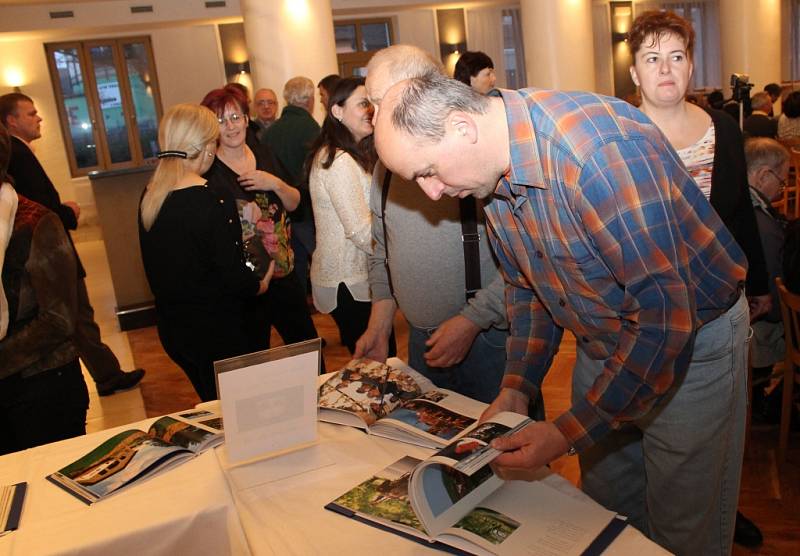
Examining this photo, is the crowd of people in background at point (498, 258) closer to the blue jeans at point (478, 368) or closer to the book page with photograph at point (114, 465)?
the blue jeans at point (478, 368)

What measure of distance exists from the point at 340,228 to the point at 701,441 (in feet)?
6.22

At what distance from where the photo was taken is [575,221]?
120cm

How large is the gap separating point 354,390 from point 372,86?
2.56 feet

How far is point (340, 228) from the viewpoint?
3.08 metres

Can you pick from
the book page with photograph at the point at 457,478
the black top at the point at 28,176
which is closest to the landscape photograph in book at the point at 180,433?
the book page with photograph at the point at 457,478

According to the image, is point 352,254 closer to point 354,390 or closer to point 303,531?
point 354,390

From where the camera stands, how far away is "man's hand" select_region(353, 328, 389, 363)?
2.14m

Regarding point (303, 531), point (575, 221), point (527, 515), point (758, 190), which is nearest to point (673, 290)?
point (575, 221)

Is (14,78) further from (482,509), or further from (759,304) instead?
(482,509)

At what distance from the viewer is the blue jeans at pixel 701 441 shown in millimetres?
1465

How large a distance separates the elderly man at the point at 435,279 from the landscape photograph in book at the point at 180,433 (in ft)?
1.79

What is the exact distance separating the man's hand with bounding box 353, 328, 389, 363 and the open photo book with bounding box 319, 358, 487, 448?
150mm

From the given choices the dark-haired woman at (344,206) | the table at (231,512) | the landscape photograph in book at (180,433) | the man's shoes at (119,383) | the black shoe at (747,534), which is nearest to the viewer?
the table at (231,512)

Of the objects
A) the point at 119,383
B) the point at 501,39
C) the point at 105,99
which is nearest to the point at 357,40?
the point at 501,39
